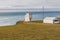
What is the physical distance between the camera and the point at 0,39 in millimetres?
3381

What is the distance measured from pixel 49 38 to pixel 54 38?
10 centimetres

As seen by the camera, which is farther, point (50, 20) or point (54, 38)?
point (50, 20)

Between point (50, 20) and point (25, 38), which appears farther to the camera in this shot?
Result: point (50, 20)

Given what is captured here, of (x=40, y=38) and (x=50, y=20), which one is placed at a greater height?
(x=40, y=38)

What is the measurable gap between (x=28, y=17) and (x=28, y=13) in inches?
17.6

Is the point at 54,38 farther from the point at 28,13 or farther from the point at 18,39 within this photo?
the point at 28,13

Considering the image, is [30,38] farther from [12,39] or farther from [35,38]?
[12,39]

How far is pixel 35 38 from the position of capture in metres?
3.45

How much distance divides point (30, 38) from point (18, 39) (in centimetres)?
23

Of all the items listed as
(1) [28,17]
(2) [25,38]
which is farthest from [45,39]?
(1) [28,17]

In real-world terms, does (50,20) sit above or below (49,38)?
below

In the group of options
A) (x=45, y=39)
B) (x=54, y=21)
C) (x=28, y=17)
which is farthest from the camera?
(x=28, y=17)

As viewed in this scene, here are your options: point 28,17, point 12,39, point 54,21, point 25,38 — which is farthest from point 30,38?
point 28,17

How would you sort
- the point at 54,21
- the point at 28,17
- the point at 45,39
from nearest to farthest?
the point at 45,39 → the point at 54,21 → the point at 28,17
